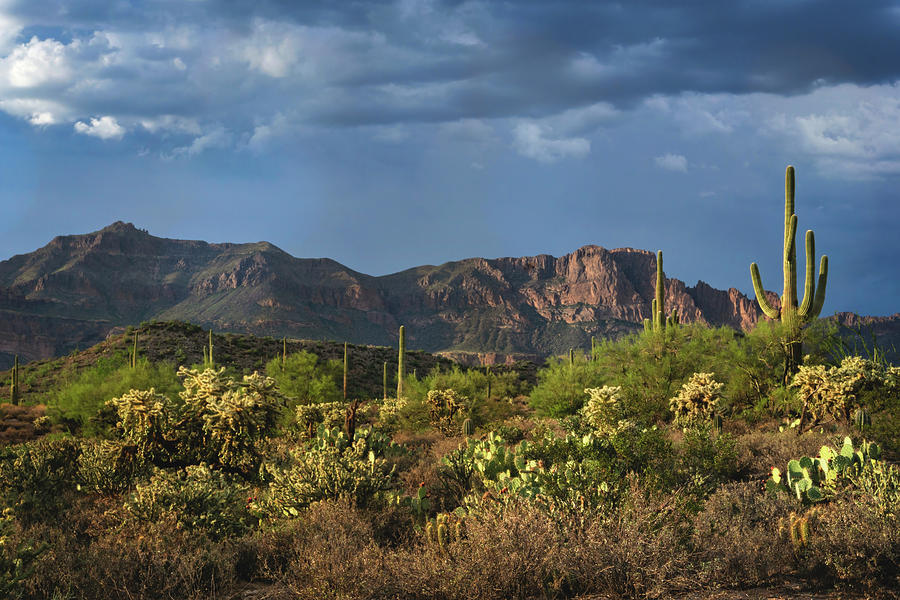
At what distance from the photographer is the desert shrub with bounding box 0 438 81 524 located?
10.2m

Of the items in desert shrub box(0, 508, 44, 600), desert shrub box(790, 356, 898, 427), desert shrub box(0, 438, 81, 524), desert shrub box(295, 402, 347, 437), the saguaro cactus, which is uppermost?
the saguaro cactus

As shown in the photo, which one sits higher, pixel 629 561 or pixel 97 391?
pixel 629 561

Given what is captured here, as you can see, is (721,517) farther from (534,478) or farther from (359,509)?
(359,509)

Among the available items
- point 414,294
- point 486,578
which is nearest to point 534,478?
point 486,578

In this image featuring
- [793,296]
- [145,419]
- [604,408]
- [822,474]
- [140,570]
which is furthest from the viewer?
[793,296]

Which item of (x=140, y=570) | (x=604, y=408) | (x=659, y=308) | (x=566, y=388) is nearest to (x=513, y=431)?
(x=604, y=408)

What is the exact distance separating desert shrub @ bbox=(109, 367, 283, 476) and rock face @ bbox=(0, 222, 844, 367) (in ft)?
406

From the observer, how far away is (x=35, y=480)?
11.2 meters

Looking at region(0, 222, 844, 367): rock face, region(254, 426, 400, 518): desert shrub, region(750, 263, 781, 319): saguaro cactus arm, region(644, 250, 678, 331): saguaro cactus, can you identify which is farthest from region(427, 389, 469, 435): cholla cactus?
region(0, 222, 844, 367): rock face

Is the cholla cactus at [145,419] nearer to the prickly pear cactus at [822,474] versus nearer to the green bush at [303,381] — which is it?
the prickly pear cactus at [822,474]

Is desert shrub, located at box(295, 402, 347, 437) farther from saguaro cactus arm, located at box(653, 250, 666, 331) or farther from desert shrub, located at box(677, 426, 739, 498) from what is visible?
desert shrub, located at box(677, 426, 739, 498)

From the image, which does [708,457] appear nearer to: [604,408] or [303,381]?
[604,408]

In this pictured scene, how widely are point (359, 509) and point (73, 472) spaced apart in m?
6.70

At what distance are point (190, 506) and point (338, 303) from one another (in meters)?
172
